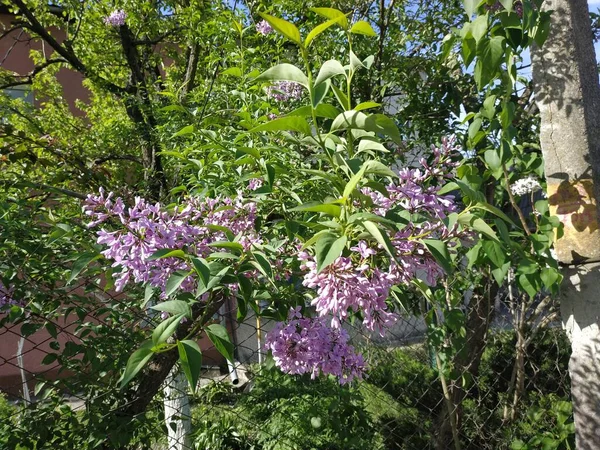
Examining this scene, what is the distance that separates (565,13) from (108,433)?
1904 mm

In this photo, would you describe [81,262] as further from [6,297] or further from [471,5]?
[471,5]

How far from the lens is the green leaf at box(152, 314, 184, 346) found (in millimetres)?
1088

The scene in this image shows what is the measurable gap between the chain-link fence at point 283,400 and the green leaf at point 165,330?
0.55 m

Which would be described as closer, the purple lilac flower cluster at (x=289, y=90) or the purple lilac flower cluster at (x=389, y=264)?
the purple lilac flower cluster at (x=389, y=264)

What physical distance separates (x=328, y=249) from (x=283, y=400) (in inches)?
107

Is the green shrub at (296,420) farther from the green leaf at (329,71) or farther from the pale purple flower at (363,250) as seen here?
the green leaf at (329,71)

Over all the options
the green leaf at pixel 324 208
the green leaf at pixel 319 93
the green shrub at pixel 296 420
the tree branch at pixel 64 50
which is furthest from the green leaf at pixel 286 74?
the tree branch at pixel 64 50

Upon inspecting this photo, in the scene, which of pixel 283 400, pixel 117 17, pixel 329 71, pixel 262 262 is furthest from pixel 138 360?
pixel 117 17

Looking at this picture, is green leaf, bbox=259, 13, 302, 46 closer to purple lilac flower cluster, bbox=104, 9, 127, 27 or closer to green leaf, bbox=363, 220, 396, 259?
green leaf, bbox=363, 220, 396, 259

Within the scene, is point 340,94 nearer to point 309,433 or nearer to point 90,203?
point 90,203

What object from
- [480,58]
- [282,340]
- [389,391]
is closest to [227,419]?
[389,391]

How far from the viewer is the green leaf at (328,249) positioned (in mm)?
1021

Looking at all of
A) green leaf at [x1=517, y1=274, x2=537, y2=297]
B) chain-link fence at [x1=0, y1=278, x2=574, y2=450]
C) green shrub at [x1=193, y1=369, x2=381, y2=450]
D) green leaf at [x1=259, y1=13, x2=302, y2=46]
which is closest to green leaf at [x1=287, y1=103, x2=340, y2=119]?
green leaf at [x1=259, y1=13, x2=302, y2=46]

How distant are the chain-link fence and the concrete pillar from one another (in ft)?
2.23
